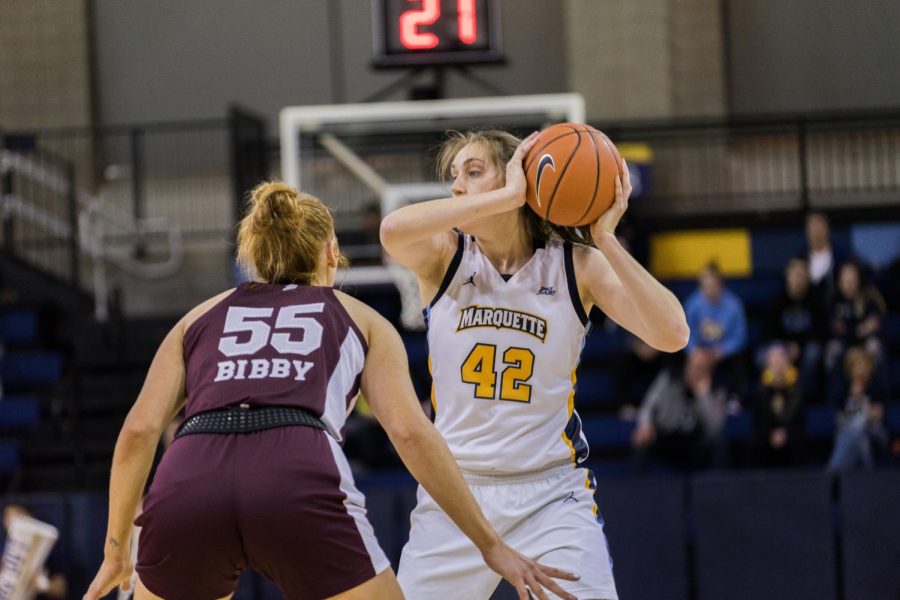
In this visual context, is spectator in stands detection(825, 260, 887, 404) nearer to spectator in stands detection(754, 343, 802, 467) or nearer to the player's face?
spectator in stands detection(754, 343, 802, 467)

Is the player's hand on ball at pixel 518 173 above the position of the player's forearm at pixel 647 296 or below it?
above

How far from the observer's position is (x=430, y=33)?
375 inches

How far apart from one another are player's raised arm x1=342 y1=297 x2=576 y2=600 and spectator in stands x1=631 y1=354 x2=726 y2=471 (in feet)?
21.5

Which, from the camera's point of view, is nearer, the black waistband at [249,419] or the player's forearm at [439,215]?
the black waistband at [249,419]

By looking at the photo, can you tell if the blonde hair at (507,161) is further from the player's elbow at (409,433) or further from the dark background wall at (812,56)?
the dark background wall at (812,56)

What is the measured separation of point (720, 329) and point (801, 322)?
675 mm

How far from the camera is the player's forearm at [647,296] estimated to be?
396cm

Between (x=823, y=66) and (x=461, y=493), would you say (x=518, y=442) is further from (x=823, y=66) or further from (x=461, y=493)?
(x=823, y=66)

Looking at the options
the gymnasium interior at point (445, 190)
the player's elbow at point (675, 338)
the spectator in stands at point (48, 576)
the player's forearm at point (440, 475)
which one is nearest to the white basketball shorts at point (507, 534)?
the player's elbow at point (675, 338)

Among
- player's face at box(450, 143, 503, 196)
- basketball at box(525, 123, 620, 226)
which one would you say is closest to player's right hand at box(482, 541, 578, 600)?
basketball at box(525, 123, 620, 226)

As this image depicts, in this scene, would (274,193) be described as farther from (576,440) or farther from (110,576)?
(576,440)

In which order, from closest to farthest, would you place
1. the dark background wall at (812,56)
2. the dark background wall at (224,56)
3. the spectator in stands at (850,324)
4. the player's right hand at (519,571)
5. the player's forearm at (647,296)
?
the player's right hand at (519,571) < the player's forearm at (647,296) < the spectator in stands at (850,324) < the dark background wall at (812,56) < the dark background wall at (224,56)

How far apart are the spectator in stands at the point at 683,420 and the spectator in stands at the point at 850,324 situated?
37.9 inches

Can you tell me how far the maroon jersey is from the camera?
3357mm
